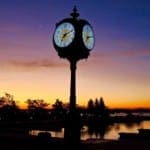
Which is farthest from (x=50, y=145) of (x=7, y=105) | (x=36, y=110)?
(x=36, y=110)

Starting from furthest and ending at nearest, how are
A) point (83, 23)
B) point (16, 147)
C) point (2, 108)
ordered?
point (2, 108) → point (16, 147) → point (83, 23)

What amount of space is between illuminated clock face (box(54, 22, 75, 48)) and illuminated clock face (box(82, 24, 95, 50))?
0.75 ft

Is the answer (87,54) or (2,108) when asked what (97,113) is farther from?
(87,54)

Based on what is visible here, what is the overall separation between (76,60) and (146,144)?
2.28 metres

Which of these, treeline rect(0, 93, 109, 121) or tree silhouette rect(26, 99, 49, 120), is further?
tree silhouette rect(26, 99, 49, 120)

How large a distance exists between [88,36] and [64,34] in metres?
0.46

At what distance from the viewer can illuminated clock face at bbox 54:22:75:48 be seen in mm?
7211

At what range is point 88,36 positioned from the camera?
7.52 meters

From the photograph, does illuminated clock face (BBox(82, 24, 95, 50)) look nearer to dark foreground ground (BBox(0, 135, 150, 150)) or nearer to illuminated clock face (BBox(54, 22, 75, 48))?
illuminated clock face (BBox(54, 22, 75, 48))

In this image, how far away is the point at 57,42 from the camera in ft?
25.1

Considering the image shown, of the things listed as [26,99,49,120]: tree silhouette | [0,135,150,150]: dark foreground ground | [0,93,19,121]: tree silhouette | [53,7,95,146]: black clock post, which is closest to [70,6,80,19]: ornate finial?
[53,7,95,146]: black clock post

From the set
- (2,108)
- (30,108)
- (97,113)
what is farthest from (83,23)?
(97,113)

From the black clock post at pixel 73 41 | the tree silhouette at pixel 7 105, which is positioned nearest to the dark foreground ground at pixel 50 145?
the black clock post at pixel 73 41

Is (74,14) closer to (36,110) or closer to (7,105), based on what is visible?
(7,105)
